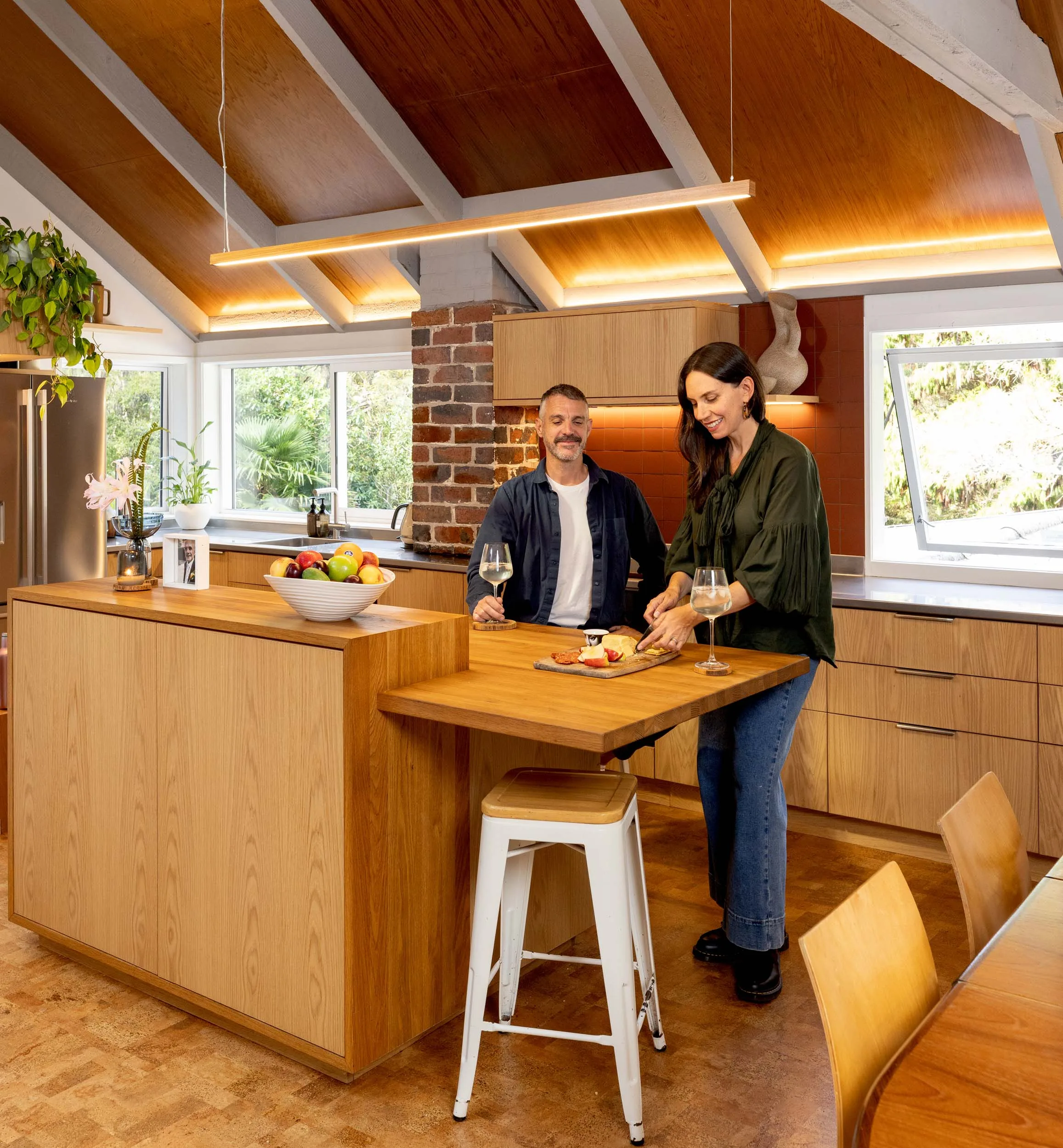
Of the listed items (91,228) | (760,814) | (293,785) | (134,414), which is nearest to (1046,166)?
(760,814)

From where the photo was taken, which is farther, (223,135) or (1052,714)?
(223,135)

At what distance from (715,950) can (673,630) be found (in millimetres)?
1021

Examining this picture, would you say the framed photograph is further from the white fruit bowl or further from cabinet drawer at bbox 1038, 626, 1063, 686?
cabinet drawer at bbox 1038, 626, 1063, 686

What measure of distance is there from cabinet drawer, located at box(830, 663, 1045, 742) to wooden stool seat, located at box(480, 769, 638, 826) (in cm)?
172

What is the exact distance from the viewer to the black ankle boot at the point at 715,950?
334 centimetres

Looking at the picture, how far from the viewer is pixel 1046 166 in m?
3.81

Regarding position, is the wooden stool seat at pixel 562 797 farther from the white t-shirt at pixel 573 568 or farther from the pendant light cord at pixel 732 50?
the pendant light cord at pixel 732 50

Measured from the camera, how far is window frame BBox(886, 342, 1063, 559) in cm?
458

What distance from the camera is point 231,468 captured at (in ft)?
24.1

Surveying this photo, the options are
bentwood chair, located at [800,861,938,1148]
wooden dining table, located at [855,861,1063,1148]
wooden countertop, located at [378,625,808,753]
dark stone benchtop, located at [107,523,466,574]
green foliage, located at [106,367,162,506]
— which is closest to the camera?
wooden dining table, located at [855,861,1063,1148]

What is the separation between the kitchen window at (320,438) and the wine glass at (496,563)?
9.96 ft

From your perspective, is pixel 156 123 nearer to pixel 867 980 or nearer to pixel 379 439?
pixel 379 439

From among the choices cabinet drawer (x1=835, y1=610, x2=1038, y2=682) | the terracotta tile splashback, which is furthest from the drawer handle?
the terracotta tile splashback

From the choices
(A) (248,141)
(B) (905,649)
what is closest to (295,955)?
(B) (905,649)
